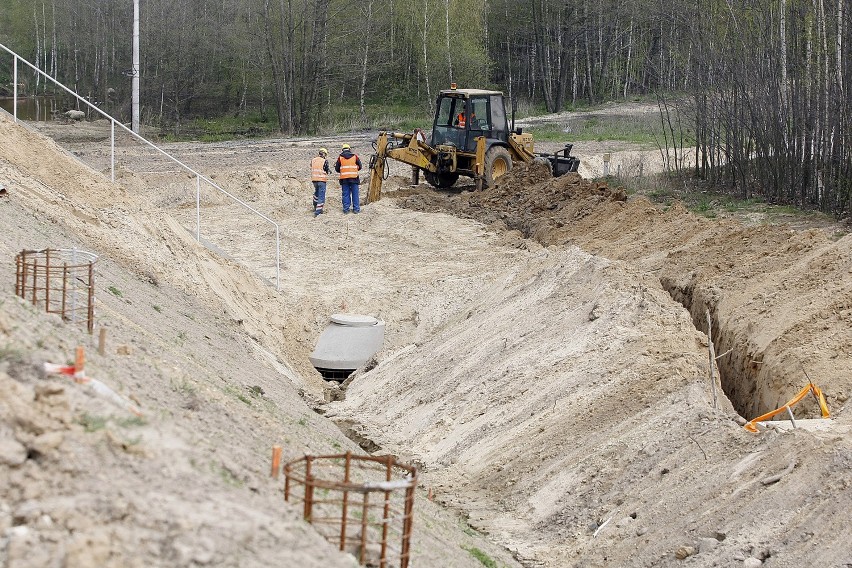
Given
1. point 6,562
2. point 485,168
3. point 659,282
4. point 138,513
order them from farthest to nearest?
1. point 485,168
2. point 659,282
3. point 138,513
4. point 6,562

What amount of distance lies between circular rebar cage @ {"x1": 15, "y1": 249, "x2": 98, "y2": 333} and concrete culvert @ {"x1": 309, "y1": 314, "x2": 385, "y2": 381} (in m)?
4.67

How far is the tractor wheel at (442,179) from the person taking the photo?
26359mm

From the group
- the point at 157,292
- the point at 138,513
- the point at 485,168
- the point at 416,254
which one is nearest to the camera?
the point at 138,513

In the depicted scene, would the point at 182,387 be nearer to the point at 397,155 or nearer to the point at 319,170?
the point at 319,170

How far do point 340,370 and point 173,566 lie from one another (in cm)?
1126

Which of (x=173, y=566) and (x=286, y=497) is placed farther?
(x=286, y=497)

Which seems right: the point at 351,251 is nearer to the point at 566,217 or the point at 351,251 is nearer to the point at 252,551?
the point at 566,217

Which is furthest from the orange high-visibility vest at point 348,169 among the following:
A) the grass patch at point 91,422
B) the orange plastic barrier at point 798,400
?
the grass patch at point 91,422

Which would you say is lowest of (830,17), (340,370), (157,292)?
(340,370)

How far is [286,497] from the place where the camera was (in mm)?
6473

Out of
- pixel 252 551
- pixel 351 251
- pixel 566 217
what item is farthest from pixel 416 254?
pixel 252 551

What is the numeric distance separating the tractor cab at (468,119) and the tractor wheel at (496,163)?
25 cm

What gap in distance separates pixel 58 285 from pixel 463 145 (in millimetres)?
15565

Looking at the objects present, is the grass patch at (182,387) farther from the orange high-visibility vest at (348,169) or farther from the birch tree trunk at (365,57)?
the birch tree trunk at (365,57)
